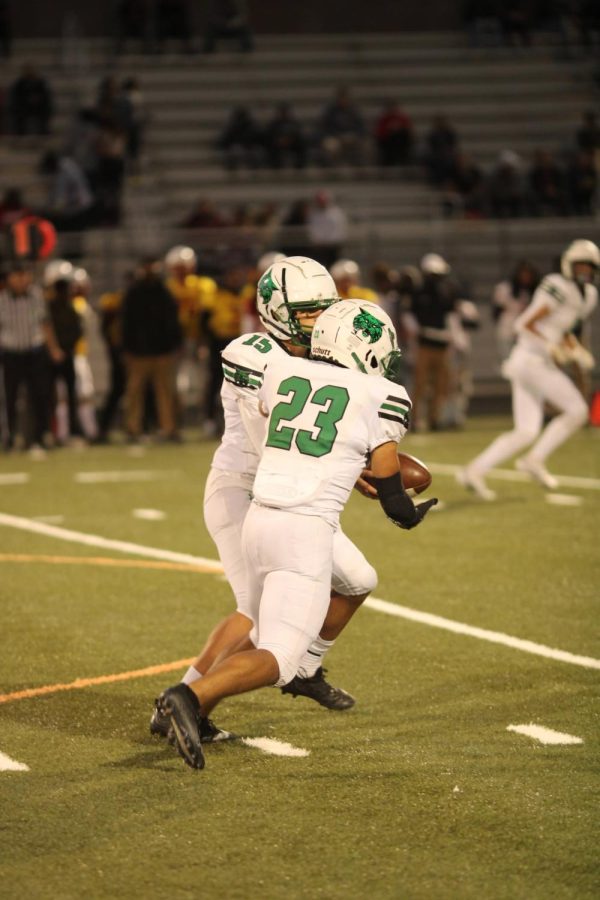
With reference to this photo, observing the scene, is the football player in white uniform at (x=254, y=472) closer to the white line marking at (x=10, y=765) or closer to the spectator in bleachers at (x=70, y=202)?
the white line marking at (x=10, y=765)

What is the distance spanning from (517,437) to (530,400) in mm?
361

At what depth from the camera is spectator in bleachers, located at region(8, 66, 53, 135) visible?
71.8 feet

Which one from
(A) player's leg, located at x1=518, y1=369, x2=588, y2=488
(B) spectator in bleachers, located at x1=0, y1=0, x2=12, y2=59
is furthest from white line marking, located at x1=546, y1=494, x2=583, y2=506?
(B) spectator in bleachers, located at x1=0, y1=0, x2=12, y2=59

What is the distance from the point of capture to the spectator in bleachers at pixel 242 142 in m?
22.7

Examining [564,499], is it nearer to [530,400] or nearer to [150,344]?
[530,400]

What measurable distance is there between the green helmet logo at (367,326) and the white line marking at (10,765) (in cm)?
177

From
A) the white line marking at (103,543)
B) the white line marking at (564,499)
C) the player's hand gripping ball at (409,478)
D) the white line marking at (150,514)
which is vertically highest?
the player's hand gripping ball at (409,478)

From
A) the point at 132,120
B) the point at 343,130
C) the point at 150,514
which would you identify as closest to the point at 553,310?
the point at 150,514

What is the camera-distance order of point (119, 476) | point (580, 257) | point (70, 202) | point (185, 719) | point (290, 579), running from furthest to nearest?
1. point (70, 202)
2. point (119, 476)
3. point (580, 257)
4. point (290, 579)
5. point (185, 719)

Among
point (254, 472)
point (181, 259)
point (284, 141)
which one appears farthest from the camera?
point (284, 141)

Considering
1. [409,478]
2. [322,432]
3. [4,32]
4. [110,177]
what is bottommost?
[110,177]

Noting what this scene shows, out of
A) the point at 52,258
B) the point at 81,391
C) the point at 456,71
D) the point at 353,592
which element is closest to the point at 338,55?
the point at 456,71

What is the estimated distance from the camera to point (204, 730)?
521cm

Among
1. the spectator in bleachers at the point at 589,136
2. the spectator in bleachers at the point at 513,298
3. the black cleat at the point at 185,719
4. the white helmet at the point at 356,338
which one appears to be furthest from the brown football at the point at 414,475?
the spectator in bleachers at the point at 589,136
